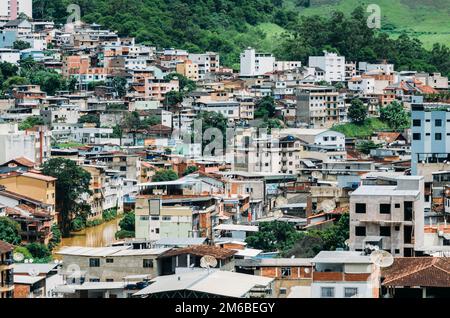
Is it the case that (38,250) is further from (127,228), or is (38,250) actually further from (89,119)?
(89,119)

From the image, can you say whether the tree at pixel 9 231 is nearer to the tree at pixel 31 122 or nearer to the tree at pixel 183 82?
the tree at pixel 31 122

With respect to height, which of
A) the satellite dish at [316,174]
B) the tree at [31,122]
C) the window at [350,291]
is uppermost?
the window at [350,291]

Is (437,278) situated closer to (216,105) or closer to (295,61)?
(216,105)

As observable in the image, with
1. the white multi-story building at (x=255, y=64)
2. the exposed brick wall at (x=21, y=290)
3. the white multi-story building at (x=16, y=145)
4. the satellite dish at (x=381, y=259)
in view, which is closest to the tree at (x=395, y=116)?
the white multi-story building at (x=255, y=64)

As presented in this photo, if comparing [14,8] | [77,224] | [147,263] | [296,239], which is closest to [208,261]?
[147,263]

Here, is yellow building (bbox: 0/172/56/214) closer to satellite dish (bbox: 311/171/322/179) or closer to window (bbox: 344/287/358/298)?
satellite dish (bbox: 311/171/322/179)

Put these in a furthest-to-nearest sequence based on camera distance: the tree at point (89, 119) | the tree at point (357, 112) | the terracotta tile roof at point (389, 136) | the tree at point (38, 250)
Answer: the tree at point (357, 112)
the tree at point (89, 119)
the terracotta tile roof at point (389, 136)
the tree at point (38, 250)

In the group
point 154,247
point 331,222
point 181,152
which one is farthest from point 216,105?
point 154,247
